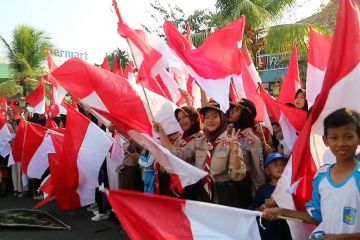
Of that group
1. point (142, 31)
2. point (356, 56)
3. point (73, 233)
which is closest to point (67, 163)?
point (73, 233)

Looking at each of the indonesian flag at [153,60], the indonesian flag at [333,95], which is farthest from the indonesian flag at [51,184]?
the indonesian flag at [333,95]

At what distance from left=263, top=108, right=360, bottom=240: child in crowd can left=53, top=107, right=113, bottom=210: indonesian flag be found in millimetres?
3588

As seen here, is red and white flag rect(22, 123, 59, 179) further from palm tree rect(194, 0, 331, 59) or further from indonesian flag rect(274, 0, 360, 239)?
palm tree rect(194, 0, 331, 59)

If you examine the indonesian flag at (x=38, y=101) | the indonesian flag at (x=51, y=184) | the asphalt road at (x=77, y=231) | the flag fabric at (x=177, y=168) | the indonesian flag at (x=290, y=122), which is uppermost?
the indonesian flag at (x=38, y=101)

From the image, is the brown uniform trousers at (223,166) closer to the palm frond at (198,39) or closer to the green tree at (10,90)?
the palm frond at (198,39)

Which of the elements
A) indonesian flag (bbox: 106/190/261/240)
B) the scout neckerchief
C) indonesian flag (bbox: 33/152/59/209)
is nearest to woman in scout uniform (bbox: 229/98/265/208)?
the scout neckerchief

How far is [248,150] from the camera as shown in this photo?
12.6 ft

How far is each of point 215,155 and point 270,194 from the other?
1.80ft

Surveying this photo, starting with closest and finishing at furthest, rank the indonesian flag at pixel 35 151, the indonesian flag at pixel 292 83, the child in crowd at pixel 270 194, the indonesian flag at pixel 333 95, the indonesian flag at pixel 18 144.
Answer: the indonesian flag at pixel 333 95 < the child in crowd at pixel 270 194 < the indonesian flag at pixel 292 83 < the indonesian flag at pixel 35 151 < the indonesian flag at pixel 18 144

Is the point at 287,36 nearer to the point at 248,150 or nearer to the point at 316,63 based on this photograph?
the point at 316,63

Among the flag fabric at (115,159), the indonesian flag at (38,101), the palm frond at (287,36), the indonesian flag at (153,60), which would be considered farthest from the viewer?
the palm frond at (287,36)

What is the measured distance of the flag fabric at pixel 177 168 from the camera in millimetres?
3500

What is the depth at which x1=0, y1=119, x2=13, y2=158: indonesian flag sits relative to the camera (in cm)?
835

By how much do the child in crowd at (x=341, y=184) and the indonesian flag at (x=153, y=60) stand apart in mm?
2637
